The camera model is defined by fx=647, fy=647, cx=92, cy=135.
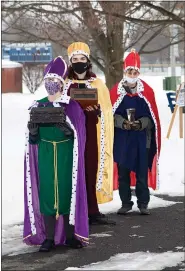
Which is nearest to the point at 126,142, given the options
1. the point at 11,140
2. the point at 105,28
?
the point at 11,140

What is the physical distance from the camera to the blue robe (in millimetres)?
6930

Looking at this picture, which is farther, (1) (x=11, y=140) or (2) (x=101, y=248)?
(1) (x=11, y=140)

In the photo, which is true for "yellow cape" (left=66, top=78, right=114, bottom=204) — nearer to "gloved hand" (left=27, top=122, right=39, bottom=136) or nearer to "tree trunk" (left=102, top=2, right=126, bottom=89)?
"gloved hand" (left=27, top=122, right=39, bottom=136)

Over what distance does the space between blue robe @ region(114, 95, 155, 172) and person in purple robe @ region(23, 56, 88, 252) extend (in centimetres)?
150

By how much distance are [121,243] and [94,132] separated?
1.23 m

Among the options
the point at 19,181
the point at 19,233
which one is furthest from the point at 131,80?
the point at 19,181

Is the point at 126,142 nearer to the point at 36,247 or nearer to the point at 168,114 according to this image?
the point at 36,247

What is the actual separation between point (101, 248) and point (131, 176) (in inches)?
77.8

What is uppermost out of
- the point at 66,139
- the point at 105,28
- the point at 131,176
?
the point at 105,28

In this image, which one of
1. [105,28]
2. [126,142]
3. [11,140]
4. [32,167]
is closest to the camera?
[32,167]

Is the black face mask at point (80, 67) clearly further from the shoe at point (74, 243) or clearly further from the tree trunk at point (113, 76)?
the tree trunk at point (113, 76)

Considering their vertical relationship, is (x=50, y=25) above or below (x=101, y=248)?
above

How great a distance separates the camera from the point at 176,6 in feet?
57.3

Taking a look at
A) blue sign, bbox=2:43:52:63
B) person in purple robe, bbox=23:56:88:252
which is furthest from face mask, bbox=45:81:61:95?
blue sign, bbox=2:43:52:63
